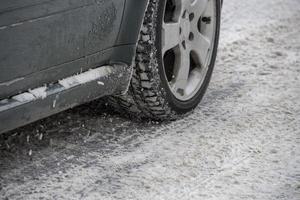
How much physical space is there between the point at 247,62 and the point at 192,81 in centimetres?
108

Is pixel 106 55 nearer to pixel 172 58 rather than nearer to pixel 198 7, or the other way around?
pixel 172 58

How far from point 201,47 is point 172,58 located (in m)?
0.21

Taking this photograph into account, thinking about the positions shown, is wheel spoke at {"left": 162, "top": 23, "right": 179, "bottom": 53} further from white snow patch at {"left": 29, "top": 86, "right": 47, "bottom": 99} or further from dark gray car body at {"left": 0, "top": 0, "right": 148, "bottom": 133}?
white snow patch at {"left": 29, "top": 86, "right": 47, "bottom": 99}

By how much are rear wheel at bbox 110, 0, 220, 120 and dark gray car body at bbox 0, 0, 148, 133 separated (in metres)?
0.11

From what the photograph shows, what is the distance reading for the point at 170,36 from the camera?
12.0ft

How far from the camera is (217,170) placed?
331 cm

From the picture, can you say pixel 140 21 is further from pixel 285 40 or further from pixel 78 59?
pixel 285 40

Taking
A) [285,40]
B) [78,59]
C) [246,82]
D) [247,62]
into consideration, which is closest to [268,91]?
[246,82]

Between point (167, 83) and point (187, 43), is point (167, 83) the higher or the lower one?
the lower one

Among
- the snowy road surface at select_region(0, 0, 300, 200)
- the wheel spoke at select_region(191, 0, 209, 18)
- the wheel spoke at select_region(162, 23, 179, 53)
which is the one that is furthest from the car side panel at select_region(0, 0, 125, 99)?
the wheel spoke at select_region(191, 0, 209, 18)

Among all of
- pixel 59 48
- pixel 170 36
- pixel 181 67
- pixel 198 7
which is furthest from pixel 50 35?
pixel 198 7

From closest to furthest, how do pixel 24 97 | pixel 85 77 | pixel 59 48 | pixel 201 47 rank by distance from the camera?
pixel 24 97 → pixel 59 48 → pixel 85 77 → pixel 201 47

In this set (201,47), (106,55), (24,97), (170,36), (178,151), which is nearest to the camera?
(24,97)

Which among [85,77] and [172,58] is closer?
[85,77]
